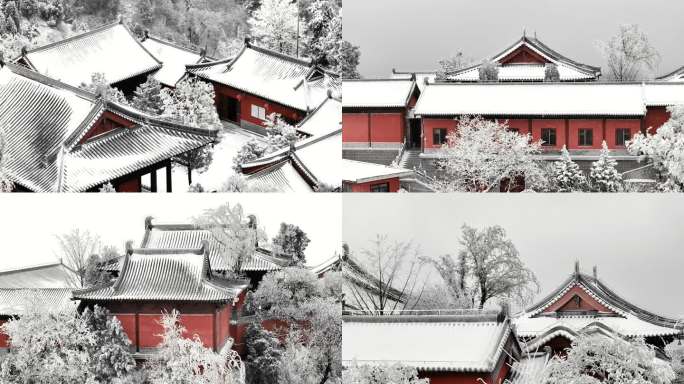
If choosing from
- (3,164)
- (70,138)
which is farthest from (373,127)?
(3,164)

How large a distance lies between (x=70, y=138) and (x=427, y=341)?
187cm

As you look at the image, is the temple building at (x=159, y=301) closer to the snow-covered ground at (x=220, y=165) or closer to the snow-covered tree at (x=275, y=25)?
the snow-covered ground at (x=220, y=165)

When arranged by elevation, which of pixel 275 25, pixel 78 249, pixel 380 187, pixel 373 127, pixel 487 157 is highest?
pixel 275 25

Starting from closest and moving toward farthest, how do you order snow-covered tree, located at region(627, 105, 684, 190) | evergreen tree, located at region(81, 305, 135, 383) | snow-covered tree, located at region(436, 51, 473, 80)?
1. snow-covered tree, located at region(627, 105, 684, 190)
2. evergreen tree, located at region(81, 305, 135, 383)
3. snow-covered tree, located at region(436, 51, 473, 80)

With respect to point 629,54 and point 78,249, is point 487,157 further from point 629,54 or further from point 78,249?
point 78,249

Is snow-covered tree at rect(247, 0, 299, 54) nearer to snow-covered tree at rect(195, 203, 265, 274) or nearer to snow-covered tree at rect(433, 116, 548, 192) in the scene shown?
snow-covered tree at rect(195, 203, 265, 274)

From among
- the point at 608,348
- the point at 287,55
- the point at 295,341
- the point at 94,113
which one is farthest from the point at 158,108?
the point at 608,348

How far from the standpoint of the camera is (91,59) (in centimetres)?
517

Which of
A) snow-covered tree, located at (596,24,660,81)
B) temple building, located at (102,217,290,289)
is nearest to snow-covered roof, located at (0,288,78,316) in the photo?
temple building, located at (102,217,290,289)

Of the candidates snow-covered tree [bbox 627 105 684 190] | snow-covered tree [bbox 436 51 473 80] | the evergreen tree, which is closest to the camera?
snow-covered tree [bbox 627 105 684 190]

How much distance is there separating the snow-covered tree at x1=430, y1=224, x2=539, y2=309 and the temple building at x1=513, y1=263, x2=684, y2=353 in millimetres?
102

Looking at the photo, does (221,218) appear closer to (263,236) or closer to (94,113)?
(263,236)

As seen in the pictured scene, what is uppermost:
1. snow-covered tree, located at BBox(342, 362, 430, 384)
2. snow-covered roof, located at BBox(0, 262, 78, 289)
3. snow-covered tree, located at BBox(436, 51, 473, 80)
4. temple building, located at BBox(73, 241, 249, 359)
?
snow-covered tree, located at BBox(436, 51, 473, 80)

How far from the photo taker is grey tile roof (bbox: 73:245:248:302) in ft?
16.8
